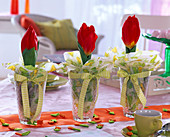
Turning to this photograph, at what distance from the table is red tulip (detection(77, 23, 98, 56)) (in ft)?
0.69

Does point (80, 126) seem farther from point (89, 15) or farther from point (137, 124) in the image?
point (89, 15)

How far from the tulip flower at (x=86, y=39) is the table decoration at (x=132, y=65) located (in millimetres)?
70

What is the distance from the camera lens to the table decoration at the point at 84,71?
79cm

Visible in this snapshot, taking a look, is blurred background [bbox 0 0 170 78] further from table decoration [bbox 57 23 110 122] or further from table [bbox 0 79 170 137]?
table decoration [bbox 57 23 110 122]

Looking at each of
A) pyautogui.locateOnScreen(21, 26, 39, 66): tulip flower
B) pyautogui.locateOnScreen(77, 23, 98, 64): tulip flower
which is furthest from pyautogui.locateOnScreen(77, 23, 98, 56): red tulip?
pyautogui.locateOnScreen(21, 26, 39, 66): tulip flower

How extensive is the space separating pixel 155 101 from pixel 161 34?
277 mm

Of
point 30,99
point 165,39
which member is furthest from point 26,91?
point 165,39

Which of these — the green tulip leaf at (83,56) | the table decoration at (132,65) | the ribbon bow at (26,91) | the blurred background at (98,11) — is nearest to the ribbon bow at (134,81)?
the table decoration at (132,65)

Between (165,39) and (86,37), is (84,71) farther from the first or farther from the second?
(165,39)

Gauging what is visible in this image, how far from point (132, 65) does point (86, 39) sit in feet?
0.54

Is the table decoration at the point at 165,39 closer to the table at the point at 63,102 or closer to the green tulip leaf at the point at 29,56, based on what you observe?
the table at the point at 63,102

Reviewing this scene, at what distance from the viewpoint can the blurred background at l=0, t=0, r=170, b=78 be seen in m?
4.06

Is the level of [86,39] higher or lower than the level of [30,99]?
higher

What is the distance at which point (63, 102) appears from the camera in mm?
1029
